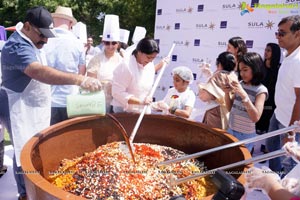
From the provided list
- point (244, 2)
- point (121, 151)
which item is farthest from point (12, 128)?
point (244, 2)

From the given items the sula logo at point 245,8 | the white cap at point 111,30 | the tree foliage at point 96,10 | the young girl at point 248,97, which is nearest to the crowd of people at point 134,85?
the young girl at point 248,97

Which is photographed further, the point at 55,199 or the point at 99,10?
the point at 99,10

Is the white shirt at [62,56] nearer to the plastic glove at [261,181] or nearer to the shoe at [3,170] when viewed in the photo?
the shoe at [3,170]

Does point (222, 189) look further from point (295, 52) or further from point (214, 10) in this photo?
point (214, 10)

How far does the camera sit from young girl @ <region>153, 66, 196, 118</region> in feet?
8.44

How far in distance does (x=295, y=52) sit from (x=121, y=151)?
1.74 metres

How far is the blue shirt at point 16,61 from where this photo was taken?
1889 mm

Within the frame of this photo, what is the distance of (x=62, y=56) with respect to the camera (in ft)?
9.37

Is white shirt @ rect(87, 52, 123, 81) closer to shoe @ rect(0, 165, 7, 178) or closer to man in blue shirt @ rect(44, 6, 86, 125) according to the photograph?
man in blue shirt @ rect(44, 6, 86, 125)

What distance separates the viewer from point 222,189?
844mm

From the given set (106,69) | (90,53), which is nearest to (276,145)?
(106,69)

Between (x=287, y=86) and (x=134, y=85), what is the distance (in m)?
1.35

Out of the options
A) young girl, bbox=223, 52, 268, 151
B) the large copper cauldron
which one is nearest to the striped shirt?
young girl, bbox=223, 52, 268, 151

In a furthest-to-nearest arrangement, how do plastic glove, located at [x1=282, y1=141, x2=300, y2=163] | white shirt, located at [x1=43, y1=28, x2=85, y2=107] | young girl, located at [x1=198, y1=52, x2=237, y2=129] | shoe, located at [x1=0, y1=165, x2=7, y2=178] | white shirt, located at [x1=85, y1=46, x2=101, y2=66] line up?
white shirt, located at [x1=85, y1=46, x2=101, y2=66] < shoe, located at [x1=0, y1=165, x2=7, y2=178] < white shirt, located at [x1=43, y1=28, x2=85, y2=107] < young girl, located at [x1=198, y1=52, x2=237, y2=129] < plastic glove, located at [x1=282, y1=141, x2=300, y2=163]
